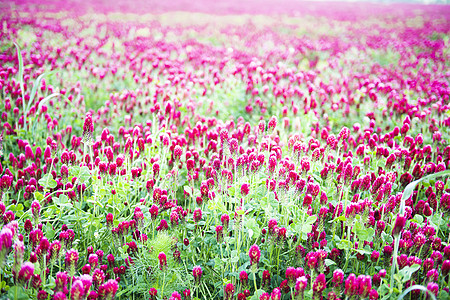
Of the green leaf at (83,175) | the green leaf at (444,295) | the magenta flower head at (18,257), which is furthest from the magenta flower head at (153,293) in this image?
the green leaf at (444,295)

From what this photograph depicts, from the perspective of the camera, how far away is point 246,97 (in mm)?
5641

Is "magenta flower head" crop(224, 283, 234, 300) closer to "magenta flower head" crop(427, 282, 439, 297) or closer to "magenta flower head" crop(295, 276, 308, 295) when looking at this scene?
"magenta flower head" crop(295, 276, 308, 295)

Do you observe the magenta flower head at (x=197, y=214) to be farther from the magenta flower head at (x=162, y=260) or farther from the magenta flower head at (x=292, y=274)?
the magenta flower head at (x=292, y=274)

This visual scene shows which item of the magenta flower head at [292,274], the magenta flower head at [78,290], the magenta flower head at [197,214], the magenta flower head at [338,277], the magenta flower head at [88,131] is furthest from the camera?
the magenta flower head at [88,131]

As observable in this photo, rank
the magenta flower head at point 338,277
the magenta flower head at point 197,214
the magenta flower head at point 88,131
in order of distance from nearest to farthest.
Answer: the magenta flower head at point 338,277 < the magenta flower head at point 197,214 < the magenta flower head at point 88,131

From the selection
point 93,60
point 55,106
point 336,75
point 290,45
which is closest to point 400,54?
point 290,45

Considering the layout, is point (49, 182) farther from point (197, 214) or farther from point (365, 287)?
point (365, 287)

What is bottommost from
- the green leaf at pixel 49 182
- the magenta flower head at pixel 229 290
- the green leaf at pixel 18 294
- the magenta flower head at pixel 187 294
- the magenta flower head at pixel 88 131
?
the magenta flower head at pixel 187 294

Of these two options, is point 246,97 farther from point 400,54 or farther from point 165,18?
point 165,18

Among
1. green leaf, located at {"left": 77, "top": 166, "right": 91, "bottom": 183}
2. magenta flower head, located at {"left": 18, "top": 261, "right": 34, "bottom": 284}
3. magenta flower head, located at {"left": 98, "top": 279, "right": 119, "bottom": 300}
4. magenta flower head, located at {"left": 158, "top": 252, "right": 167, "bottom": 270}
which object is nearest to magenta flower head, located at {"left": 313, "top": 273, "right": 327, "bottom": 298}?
magenta flower head, located at {"left": 158, "top": 252, "right": 167, "bottom": 270}

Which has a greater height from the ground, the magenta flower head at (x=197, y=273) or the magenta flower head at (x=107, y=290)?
the magenta flower head at (x=107, y=290)

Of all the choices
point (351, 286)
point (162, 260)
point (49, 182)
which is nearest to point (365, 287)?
point (351, 286)

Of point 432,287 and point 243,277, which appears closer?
point 432,287

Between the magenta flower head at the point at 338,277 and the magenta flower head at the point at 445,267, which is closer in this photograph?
the magenta flower head at the point at 338,277
